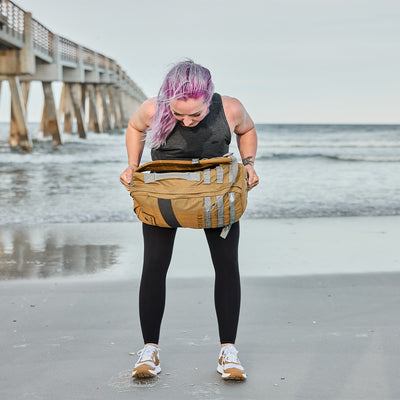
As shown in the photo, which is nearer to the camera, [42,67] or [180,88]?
[180,88]

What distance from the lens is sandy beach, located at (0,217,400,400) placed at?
7.40 feet

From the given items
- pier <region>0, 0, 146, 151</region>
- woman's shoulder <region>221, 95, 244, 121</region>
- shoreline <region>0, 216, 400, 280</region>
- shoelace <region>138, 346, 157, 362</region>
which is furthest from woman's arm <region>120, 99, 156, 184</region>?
pier <region>0, 0, 146, 151</region>

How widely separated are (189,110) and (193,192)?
282 mm

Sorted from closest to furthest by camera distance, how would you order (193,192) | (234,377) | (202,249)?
(193,192) → (234,377) → (202,249)

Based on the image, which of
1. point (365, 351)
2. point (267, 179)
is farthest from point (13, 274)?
point (267, 179)

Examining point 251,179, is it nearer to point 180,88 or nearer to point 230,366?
point 180,88

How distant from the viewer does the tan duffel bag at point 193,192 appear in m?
2.18

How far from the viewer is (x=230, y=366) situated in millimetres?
2289

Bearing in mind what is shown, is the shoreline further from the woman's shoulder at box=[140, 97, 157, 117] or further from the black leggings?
the woman's shoulder at box=[140, 97, 157, 117]

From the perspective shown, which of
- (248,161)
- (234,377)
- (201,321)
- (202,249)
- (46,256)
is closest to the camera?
(234,377)

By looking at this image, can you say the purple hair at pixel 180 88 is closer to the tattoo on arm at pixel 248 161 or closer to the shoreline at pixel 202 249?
the tattoo on arm at pixel 248 161

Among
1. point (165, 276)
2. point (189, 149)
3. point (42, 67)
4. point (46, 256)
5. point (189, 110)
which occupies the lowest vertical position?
point (46, 256)

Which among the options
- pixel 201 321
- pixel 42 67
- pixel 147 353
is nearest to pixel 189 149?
pixel 147 353

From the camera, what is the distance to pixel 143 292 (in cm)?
243
